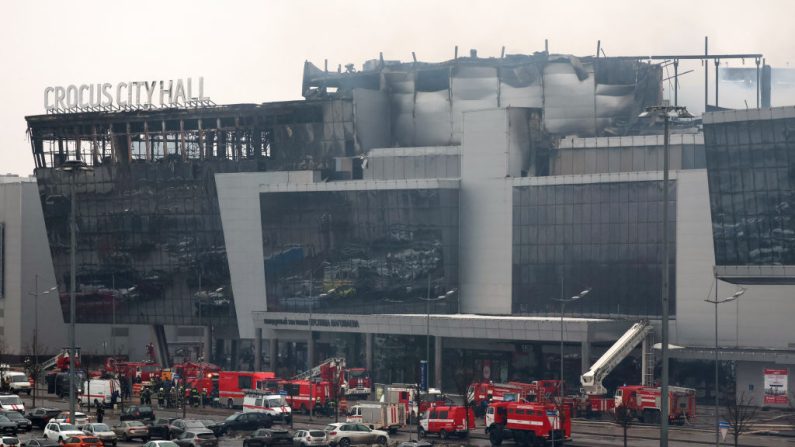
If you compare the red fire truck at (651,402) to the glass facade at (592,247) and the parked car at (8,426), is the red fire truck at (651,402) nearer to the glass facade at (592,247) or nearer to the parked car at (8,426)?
the glass facade at (592,247)

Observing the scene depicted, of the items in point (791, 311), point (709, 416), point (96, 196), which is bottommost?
point (709, 416)

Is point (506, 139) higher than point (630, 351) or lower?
higher

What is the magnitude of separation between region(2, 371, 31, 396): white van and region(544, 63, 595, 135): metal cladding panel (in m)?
63.9

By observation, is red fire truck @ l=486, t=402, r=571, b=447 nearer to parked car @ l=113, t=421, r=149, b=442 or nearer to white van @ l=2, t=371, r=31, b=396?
parked car @ l=113, t=421, r=149, b=442

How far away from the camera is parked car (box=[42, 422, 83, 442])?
88125 millimetres

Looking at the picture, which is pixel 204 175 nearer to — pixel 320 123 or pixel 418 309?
pixel 320 123

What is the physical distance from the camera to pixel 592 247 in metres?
145

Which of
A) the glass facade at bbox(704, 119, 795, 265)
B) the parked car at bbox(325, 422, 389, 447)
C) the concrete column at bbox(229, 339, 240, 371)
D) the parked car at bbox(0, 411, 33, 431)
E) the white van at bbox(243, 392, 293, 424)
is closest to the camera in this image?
the parked car at bbox(325, 422, 389, 447)

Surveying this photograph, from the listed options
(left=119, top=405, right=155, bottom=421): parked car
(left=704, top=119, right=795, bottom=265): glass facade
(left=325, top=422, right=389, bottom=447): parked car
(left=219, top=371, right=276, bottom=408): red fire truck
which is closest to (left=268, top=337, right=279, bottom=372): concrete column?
(left=219, top=371, right=276, bottom=408): red fire truck

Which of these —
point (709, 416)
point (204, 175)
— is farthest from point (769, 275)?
point (204, 175)

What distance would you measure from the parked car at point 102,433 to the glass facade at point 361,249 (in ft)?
211

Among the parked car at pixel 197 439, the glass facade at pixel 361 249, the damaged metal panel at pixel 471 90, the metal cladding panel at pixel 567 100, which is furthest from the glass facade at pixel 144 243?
the parked car at pixel 197 439

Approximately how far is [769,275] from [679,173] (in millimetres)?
23340

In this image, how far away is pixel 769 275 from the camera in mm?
117562
